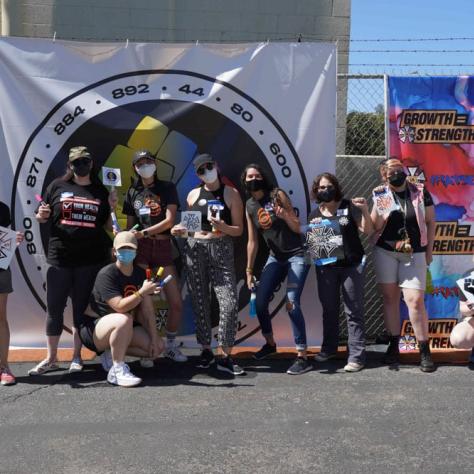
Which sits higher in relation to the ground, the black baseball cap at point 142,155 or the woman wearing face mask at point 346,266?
the black baseball cap at point 142,155

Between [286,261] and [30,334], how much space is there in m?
2.45

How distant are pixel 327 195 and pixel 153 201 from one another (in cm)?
143

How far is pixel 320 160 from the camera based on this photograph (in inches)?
213

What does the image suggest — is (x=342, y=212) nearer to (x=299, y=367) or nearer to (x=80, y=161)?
(x=299, y=367)

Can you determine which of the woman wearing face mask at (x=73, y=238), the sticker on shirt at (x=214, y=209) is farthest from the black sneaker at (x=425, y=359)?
the woman wearing face mask at (x=73, y=238)

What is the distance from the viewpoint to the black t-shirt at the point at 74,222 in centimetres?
486

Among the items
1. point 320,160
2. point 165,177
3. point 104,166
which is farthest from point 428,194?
point 104,166

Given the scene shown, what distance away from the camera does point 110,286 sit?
184 inches

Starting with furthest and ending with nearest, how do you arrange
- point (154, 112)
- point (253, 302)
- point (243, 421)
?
point (154, 112), point (253, 302), point (243, 421)

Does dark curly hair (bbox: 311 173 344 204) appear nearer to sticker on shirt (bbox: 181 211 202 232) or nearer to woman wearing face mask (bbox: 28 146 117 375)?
sticker on shirt (bbox: 181 211 202 232)

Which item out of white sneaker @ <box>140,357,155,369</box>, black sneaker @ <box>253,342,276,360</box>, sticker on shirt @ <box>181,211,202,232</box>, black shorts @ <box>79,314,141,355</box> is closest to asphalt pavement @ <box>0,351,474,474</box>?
white sneaker @ <box>140,357,155,369</box>

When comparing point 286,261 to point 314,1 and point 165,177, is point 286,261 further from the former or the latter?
point 314,1

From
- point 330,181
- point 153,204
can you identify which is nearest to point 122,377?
point 153,204

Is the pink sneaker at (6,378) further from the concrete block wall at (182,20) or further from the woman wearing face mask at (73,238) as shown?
the concrete block wall at (182,20)
